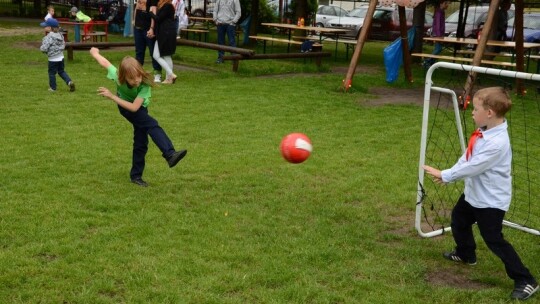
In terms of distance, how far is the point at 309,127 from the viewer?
399 inches

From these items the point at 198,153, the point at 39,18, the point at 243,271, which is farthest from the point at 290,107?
the point at 39,18

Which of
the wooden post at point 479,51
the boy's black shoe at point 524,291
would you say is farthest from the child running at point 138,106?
the wooden post at point 479,51

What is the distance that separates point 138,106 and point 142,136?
17.6 inches

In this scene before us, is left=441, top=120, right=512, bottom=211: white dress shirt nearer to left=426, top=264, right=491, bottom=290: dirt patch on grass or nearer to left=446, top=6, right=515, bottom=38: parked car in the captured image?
left=426, top=264, right=491, bottom=290: dirt patch on grass

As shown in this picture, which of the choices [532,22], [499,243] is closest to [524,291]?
[499,243]

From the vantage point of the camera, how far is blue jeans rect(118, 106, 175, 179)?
6785mm

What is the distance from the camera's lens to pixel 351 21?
32.5m

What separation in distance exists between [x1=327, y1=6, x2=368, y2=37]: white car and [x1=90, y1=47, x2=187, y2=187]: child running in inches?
992

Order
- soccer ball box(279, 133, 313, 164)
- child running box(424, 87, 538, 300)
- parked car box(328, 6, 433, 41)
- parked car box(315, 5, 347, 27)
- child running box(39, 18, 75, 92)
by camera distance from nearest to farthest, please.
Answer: child running box(424, 87, 538, 300) → soccer ball box(279, 133, 313, 164) → child running box(39, 18, 75, 92) → parked car box(328, 6, 433, 41) → parked car box(315, 5, 347, 27)

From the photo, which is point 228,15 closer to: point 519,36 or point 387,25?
point 519,36

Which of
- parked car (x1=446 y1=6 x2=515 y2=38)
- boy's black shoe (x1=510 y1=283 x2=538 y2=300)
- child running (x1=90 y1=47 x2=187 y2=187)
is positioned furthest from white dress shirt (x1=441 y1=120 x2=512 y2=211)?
parked car (x1=446 y1=6 x2=515 y2=38)

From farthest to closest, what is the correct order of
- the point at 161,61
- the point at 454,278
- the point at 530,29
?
the point at 530,29, the point at 161,61, the point at 454,278

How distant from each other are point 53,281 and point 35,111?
6.31 meters

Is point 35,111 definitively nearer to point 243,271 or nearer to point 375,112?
point 375,112
